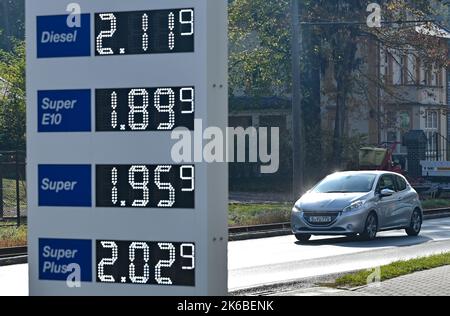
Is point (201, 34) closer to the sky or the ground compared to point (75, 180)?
closer to the sky

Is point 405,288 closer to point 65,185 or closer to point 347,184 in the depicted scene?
point 65,185

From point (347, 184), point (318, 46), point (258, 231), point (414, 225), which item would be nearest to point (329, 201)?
point (347, 184)

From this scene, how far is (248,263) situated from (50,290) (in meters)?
10.4

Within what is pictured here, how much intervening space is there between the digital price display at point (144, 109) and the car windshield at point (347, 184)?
15.5 m

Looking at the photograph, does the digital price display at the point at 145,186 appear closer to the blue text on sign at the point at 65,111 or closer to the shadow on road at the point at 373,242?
the blue text on sign at the point at 65,111

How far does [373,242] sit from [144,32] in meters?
15.1

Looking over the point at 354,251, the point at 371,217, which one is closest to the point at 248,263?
the point at 354,251

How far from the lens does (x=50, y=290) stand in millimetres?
7645

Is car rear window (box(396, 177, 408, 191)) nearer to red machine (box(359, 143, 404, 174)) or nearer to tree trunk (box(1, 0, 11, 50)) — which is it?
red machine (box(359, 143, 404, 174))

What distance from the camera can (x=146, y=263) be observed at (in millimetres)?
7477

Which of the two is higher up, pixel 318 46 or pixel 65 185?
pixel 318 46

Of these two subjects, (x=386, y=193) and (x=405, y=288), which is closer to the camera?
(x=405, y=288)

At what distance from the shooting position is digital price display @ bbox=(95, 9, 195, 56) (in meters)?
7.46

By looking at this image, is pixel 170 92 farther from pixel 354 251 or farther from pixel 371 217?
pixel 371 217
